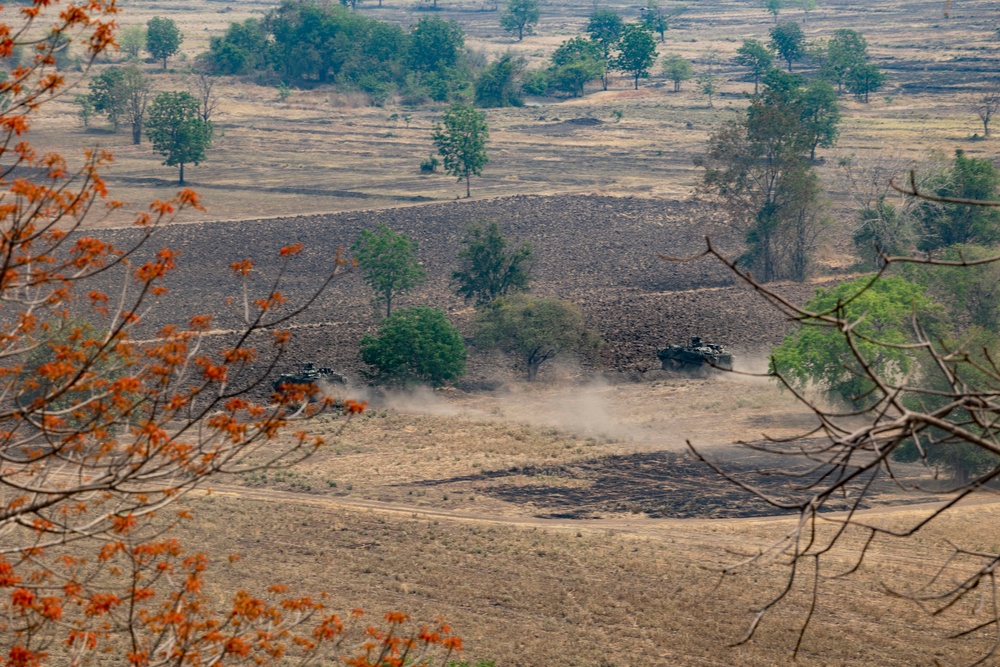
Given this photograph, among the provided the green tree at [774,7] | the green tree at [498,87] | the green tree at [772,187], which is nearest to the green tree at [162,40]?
the green tree at [498,87]

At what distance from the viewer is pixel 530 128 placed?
4331 inches

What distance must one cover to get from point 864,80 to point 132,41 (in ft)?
256

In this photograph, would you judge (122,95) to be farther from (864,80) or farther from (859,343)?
(859,343)

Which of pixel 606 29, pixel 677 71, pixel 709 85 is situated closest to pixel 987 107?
pixel 709 85

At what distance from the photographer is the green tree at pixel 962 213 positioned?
5938 cm

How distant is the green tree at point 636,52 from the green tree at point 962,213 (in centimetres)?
6927

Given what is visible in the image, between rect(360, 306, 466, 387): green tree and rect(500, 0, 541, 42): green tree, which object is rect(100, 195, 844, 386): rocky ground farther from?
rect(500, 0, 541, 42): green tree

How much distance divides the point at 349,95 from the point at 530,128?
2307cm

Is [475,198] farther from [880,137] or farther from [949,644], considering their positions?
[949,644]

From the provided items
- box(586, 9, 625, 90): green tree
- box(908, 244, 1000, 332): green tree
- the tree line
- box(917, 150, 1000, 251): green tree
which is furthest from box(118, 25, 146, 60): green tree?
box(908, 244, 1000, 332): green tree

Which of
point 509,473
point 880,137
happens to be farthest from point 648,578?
point 880,137

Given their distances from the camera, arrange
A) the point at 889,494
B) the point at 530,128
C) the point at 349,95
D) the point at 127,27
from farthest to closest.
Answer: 1. the point at 127,27
2. the point at 349,95
3. the point at 530,128
4. the point at 889,494

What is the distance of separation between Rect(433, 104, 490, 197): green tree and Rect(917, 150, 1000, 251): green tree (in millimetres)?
30383

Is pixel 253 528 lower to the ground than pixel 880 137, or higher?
lower
